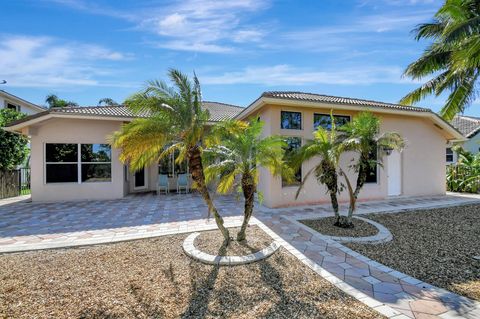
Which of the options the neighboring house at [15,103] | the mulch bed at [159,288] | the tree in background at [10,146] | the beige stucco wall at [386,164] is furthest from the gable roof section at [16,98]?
the beige stucco wall at [386,164]

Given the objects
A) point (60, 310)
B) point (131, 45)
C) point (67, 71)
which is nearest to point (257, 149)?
point (60, 310)

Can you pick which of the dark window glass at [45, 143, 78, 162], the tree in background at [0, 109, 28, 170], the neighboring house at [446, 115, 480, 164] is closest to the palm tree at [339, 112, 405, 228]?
the dark window glass at [45, 143, 78, 162]

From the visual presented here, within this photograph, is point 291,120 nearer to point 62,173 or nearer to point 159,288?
point 159,288

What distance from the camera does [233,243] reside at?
619cm

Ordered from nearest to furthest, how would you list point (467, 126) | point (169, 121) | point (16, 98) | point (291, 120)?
point (169, 121) < point (291, 120) < point (16, 98) < point (467, 126)

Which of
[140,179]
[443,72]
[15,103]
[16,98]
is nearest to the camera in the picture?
[443,72]

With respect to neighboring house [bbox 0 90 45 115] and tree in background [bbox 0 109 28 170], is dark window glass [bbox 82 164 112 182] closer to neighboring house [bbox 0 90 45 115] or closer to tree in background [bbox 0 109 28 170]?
tree in background [bbox 0 109 28 170]

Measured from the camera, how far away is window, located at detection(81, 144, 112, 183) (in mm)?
12570

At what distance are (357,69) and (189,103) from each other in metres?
10.8

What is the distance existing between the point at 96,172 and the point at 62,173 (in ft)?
4.99

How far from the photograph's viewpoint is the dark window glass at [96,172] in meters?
12.6

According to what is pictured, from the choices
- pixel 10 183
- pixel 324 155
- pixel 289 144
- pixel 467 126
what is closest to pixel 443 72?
pixel 289 144

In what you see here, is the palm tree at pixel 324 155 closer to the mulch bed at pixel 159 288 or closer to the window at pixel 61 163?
the mulch bed at pixel 159 288

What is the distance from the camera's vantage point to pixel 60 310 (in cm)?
366
